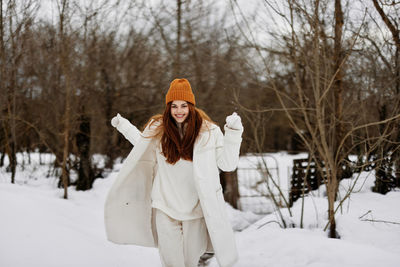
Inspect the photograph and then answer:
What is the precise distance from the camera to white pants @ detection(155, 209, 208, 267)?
95.0 inches

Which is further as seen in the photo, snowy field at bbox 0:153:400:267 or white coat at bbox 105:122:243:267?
snowy field at bbox 0:153:400:267

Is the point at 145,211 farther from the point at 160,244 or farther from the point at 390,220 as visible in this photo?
the point at 390,220

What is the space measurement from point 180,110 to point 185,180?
0.52 m

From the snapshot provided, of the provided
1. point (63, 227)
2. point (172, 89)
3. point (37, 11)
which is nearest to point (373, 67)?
point (172, 89)

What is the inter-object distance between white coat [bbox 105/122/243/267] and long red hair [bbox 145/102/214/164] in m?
0.05

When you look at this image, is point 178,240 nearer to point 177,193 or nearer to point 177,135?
point 177,193

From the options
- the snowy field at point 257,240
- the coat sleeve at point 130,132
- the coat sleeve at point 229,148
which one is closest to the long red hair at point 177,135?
the coat sleeve at point 229,148

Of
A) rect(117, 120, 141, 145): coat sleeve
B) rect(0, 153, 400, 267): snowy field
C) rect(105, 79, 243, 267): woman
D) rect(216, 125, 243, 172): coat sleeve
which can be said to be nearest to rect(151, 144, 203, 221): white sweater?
rect(105, 79, 243, 267): woman

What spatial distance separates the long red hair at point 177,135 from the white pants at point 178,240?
453mm

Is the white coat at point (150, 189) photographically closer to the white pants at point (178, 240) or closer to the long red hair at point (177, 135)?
the long red hair at point (177, 135)

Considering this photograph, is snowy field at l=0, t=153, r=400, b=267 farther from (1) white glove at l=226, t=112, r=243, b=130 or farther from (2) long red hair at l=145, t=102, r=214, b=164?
(1) white glove at l=226, t=112, r=243, b=130

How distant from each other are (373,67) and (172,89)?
378 cm

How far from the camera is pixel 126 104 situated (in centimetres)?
1009

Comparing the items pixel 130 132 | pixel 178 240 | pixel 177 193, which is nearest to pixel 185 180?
pixel 177 193
